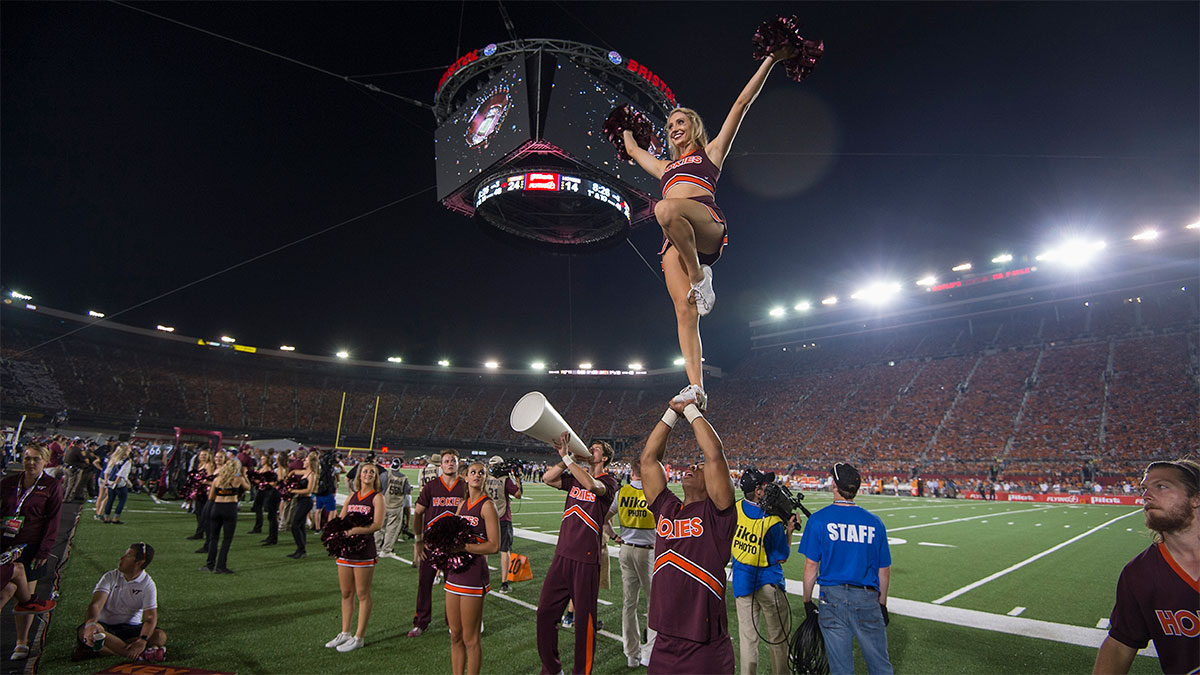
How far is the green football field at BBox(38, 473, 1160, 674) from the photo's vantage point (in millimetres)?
5297

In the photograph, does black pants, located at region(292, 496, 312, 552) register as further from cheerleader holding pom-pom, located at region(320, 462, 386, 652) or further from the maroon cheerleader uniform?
the maroon cheerleader uniform

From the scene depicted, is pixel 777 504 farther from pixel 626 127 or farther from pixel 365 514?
pixel 365 514

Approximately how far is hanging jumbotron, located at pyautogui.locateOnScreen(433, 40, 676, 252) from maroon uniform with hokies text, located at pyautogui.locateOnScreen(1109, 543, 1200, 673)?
12006 millimetres

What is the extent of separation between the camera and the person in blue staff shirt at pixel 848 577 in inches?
153

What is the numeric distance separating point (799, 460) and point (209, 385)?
164 feet

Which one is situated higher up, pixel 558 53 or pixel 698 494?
pixel 558 53

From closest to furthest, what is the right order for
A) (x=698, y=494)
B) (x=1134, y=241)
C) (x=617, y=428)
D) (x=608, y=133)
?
(x=698, y=494) < (x=608, y=133) < (x=1134, y=241) < (x=617, y=428)

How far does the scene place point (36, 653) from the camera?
4770 mm

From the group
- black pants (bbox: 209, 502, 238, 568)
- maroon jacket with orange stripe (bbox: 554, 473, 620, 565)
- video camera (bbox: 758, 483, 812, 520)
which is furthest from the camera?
black pants (bbox: 209, 502, 238, 568)

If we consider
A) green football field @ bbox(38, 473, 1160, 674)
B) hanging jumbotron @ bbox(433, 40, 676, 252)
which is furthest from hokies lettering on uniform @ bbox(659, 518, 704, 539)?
hanging jumbotron @ bbox(433, 40, 676, 252)

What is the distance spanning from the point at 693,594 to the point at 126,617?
5.53 metres

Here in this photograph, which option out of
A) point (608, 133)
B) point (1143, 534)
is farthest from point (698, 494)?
point (1143, 534)

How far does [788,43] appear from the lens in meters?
3.04

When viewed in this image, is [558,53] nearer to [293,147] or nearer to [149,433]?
[293,147]
